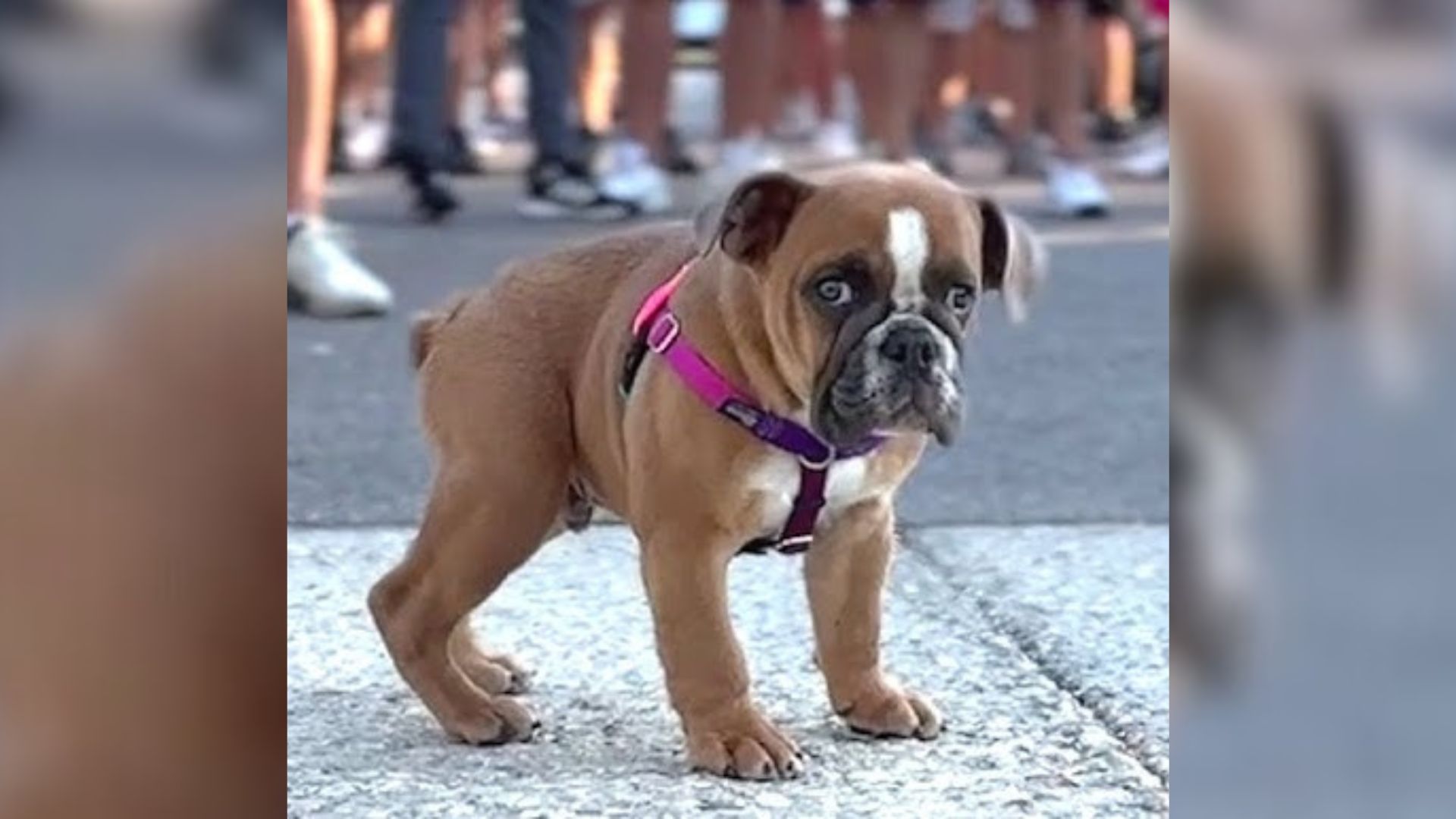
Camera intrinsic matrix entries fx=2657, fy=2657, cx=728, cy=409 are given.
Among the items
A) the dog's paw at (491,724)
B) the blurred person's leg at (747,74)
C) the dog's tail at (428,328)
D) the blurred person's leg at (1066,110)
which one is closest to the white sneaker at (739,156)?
the blurred person's leg at (747,74)

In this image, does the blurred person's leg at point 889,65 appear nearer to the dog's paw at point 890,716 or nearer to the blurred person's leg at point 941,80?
the blurred person's leg at point 941,80

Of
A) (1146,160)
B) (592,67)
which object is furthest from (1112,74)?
(592,67)

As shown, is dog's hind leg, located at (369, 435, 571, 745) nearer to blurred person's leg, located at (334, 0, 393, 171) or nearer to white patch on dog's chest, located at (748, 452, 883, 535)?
white patch on dog's chest, located at (748, 452, 883, 535)

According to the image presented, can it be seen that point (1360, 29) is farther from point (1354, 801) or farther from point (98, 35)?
point (98, 35)

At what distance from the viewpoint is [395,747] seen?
11.7ft

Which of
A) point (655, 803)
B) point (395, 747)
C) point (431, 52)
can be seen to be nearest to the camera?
point (655, 803)

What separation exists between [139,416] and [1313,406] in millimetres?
674

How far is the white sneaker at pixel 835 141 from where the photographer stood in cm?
Answer: 1216

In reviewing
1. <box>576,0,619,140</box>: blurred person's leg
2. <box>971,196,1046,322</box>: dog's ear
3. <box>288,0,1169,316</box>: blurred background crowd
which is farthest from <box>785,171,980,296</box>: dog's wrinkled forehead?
<box>576,0,619,140</box>: blurred person's leg

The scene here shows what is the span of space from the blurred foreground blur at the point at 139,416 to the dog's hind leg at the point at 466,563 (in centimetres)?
185

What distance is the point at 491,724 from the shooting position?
3.58 meters

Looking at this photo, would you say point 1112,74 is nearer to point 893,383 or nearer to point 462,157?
point 462,157

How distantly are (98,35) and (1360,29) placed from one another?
2.19ft

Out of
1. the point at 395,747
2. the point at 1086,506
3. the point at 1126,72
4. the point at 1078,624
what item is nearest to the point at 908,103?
the point at 1126,72
